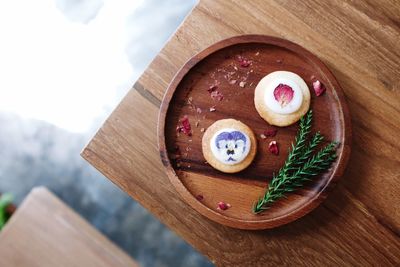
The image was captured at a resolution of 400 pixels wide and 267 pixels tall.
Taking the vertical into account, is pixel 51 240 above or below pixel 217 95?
below

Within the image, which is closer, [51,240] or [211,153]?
[211,153]

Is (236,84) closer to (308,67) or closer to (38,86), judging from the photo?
(308,67)

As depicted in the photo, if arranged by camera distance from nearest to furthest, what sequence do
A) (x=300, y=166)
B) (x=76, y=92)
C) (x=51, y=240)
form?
1. (x=300, y=166)
2. (x=51, y=240)
3. (x=76, y=92)

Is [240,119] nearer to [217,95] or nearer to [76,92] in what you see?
[217,95]

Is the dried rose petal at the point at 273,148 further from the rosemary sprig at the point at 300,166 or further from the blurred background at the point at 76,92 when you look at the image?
the blurred background at the point at 76,92

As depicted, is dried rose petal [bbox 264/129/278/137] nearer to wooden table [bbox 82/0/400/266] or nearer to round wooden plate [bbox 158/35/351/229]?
round wooden plate [bbox 158/35/351/229]

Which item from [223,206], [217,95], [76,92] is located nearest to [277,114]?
[217,95]

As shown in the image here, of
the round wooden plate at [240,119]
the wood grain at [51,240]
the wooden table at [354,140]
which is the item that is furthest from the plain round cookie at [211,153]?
the wood grain at [51,240]
